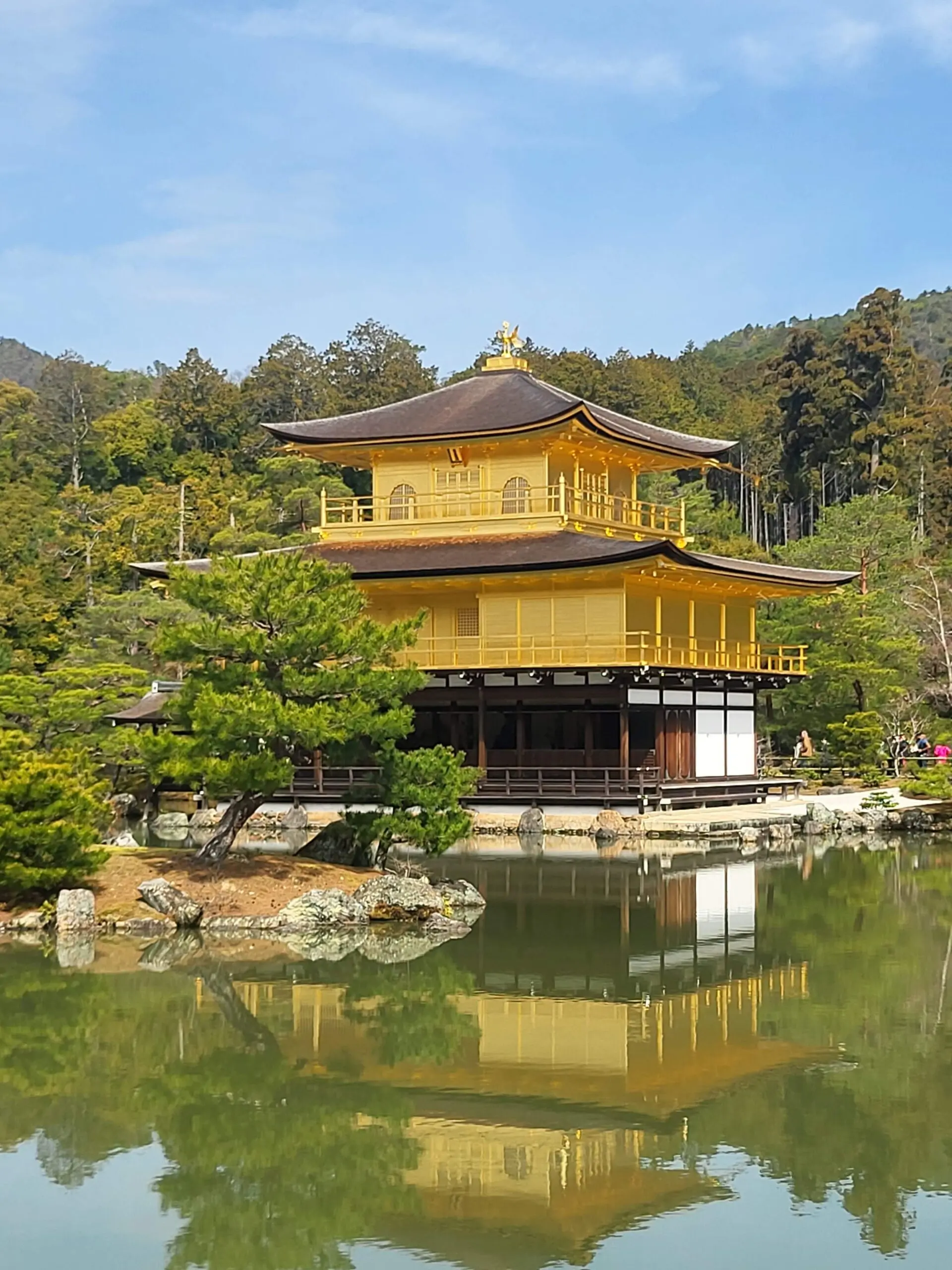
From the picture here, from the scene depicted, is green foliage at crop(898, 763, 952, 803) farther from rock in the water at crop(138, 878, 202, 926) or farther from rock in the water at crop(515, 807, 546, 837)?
rock in the water at crop(138, 878, 202, 926)

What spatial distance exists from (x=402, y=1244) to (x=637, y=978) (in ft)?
24.2

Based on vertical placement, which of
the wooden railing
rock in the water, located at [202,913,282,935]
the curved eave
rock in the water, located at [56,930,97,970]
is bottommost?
rock in the water, located at [56,930,97,970]

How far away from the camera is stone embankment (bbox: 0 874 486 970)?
17141 mm

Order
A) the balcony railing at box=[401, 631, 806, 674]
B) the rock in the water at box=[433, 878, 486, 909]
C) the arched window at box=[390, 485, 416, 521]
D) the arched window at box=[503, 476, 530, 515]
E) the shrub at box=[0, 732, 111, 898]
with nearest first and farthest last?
1. the shrub at box=[0, 732, 111, 898]
2. the rock in the water at box=[433, 878, 486, 909]
3. the balcony railing at box=[401, 631, 806, 674]
4. the arched window at box=[503, 476, 530, 515]
5. the arched window at box=[390, 485, 416, 521]

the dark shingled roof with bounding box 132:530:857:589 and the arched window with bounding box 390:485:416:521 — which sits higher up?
the arched window with bounding box 390:485:416:521

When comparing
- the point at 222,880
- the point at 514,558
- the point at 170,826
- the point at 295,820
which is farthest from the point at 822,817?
the point at 222,880

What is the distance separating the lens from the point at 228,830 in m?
19.2

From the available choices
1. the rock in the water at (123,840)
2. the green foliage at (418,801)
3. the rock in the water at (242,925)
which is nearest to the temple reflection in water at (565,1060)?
the green foliage at (418,801)

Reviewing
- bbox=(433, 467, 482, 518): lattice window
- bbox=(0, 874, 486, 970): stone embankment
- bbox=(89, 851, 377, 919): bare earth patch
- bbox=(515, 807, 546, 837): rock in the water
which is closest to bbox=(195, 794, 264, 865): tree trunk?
bbox=(89, 851, 377, 919): bare earth patch

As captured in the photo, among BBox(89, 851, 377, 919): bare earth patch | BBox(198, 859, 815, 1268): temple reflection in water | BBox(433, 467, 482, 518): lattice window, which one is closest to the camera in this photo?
BBox(198, 859, 815, 1268): temple reflection in water

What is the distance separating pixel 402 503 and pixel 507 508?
9.08 feet

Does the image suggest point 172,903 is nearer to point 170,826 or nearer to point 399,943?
point 399,943

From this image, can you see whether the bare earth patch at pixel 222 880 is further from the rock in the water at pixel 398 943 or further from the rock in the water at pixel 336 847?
the rock in the water at pixel 398 943

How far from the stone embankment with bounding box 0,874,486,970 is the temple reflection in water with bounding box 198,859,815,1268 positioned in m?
0.65
